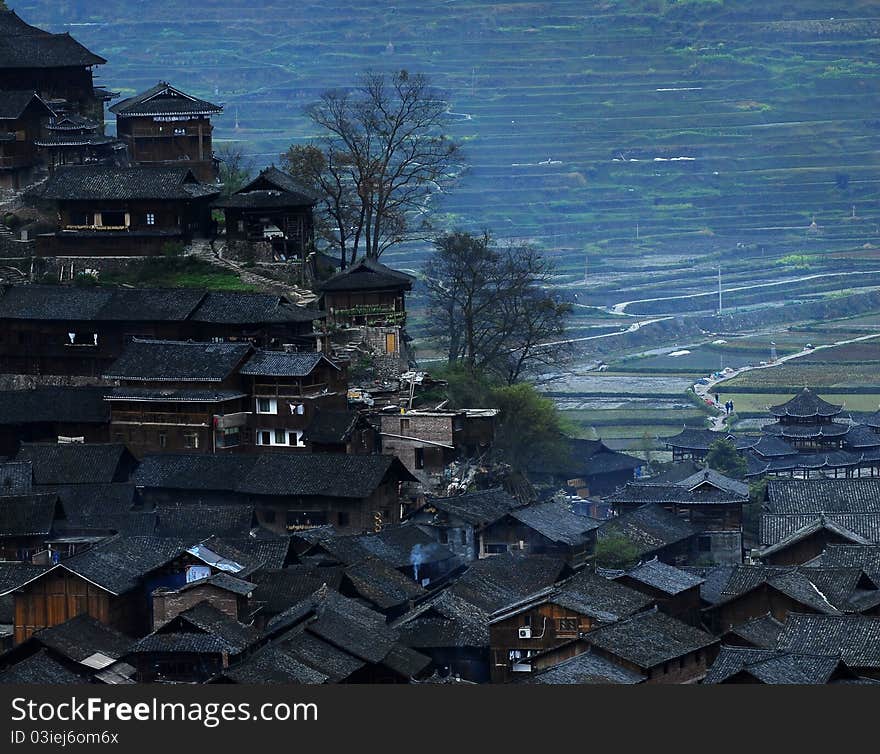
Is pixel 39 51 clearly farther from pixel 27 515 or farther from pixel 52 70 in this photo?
pixel 27 515

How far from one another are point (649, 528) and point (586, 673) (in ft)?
48.1

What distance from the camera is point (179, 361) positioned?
46.5 m

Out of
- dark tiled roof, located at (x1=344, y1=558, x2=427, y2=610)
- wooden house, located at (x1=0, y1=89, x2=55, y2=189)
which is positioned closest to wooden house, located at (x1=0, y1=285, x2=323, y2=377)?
wooden house, located at (x1=0, y1=89, x2=55, y2=189)

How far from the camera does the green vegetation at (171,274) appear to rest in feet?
165

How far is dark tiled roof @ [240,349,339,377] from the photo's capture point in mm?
46031

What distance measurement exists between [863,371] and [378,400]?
45048 mm

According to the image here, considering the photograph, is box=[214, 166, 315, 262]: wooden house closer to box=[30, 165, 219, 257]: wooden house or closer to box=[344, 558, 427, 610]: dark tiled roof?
box=[30, 165, 219, 257]: wooden house

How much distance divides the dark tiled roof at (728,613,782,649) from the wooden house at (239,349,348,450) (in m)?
12.3

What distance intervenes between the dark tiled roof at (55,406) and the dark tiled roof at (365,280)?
5808 mm

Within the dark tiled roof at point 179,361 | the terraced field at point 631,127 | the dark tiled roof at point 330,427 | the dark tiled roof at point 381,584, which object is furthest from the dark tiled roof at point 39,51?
the terraced field at point 631,127

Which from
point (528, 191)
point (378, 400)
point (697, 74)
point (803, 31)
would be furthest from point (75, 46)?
point (803, 31)

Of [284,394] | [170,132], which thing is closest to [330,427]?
[284,394]

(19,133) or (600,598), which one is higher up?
(19,133)

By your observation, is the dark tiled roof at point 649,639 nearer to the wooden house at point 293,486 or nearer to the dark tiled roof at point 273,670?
the dark tiled roof at point 273,670
